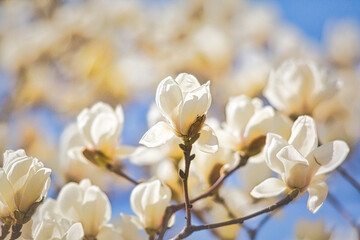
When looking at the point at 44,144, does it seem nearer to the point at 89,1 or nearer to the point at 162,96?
the point at 89,1

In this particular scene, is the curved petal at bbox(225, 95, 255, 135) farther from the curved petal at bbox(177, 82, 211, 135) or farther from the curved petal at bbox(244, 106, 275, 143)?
the curved petal at bbox(177, 82, 211, 135)

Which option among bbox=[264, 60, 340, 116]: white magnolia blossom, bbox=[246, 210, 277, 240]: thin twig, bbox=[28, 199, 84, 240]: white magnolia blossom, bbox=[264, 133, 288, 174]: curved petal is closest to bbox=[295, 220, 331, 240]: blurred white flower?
bbox=[246, 210, 277, 240]: thin twig

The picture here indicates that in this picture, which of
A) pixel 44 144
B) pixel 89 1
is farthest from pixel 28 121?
pixel 89 1

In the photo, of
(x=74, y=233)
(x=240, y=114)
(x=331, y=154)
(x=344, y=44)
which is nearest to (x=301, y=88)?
(x=240, y=114)

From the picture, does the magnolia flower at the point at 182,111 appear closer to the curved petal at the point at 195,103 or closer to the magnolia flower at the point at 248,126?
the curved petal at the point at 195,103

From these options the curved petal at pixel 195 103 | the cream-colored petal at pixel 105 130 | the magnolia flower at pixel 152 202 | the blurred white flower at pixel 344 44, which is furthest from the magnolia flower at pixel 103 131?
the blurred white flower at pixel 344 44
